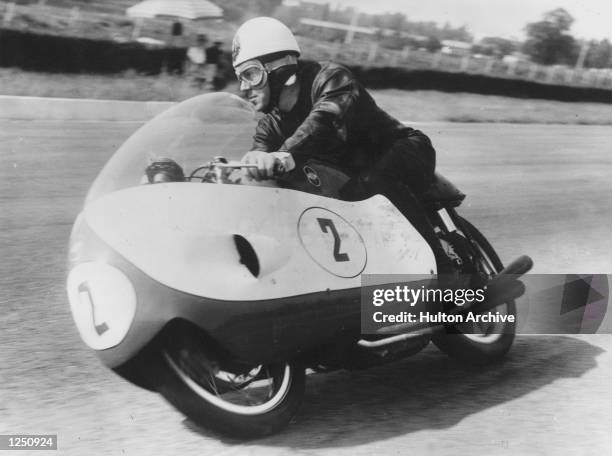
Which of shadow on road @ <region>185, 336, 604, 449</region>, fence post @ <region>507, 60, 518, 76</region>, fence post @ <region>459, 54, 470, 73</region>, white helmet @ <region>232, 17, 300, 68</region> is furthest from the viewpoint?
fence post @ <region>459, 54, 470, 73</region>

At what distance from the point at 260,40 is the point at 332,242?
32.7 inches

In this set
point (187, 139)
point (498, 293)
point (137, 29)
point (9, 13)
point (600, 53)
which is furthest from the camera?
point (137, 29)

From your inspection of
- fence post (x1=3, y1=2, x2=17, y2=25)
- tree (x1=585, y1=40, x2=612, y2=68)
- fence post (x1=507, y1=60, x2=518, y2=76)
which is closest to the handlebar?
tree (x1=585, y1=40, x2=612, y2=68)

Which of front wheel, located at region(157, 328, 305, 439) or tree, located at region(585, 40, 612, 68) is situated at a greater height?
tree, located at region(585, 40, 612, 68)

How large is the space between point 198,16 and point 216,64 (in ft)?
13.3

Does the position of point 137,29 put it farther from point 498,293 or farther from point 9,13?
point 498,293

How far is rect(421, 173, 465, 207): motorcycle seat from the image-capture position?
398cm

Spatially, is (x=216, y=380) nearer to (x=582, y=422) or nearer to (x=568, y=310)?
(x=582, y=422)

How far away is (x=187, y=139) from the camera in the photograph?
327 cm

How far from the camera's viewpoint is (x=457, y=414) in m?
3.50

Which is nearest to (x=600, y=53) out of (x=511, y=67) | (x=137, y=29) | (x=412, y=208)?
(x=412, y=208)

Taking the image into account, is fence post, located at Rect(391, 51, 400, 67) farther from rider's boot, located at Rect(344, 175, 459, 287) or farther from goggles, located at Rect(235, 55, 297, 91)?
goggles, located at Rect(235, 55, 297, 91)

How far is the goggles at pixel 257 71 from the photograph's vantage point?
340 cm

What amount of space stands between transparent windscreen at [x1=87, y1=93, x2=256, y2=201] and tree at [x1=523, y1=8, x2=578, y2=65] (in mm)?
2271
